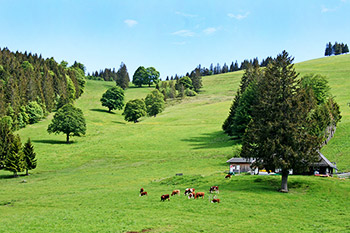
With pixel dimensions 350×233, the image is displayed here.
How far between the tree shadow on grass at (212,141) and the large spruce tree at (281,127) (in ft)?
124

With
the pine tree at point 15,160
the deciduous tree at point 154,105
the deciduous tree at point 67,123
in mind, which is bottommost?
the pine tree at point 15,160

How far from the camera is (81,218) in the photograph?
27922 mm

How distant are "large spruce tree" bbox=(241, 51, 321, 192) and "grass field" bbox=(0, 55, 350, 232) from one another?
3683mm

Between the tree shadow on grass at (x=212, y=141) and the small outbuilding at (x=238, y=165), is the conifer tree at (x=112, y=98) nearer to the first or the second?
the tree shadow on grass at (x=212, y=141)

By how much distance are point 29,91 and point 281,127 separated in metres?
111

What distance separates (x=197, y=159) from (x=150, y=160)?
34.3 ft

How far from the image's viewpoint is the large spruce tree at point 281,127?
36.8 m

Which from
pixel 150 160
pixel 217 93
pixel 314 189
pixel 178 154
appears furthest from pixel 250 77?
pixel 217 93

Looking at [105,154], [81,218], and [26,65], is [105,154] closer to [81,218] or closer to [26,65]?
[81,218]

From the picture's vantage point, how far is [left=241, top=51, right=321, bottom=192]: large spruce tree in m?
36.8

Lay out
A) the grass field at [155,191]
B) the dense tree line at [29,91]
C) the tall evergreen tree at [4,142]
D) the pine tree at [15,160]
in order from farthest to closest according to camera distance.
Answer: the dense tree line at [29,91]
the tall evergreen tree at [4,142]
the pine tree at [15,160]
the grass field at [155,191]

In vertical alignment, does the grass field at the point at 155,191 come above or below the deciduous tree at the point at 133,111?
below

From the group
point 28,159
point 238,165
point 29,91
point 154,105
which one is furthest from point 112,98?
point 238,165

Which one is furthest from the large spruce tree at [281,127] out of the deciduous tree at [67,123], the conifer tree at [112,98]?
the conifer tree at [112,98]
